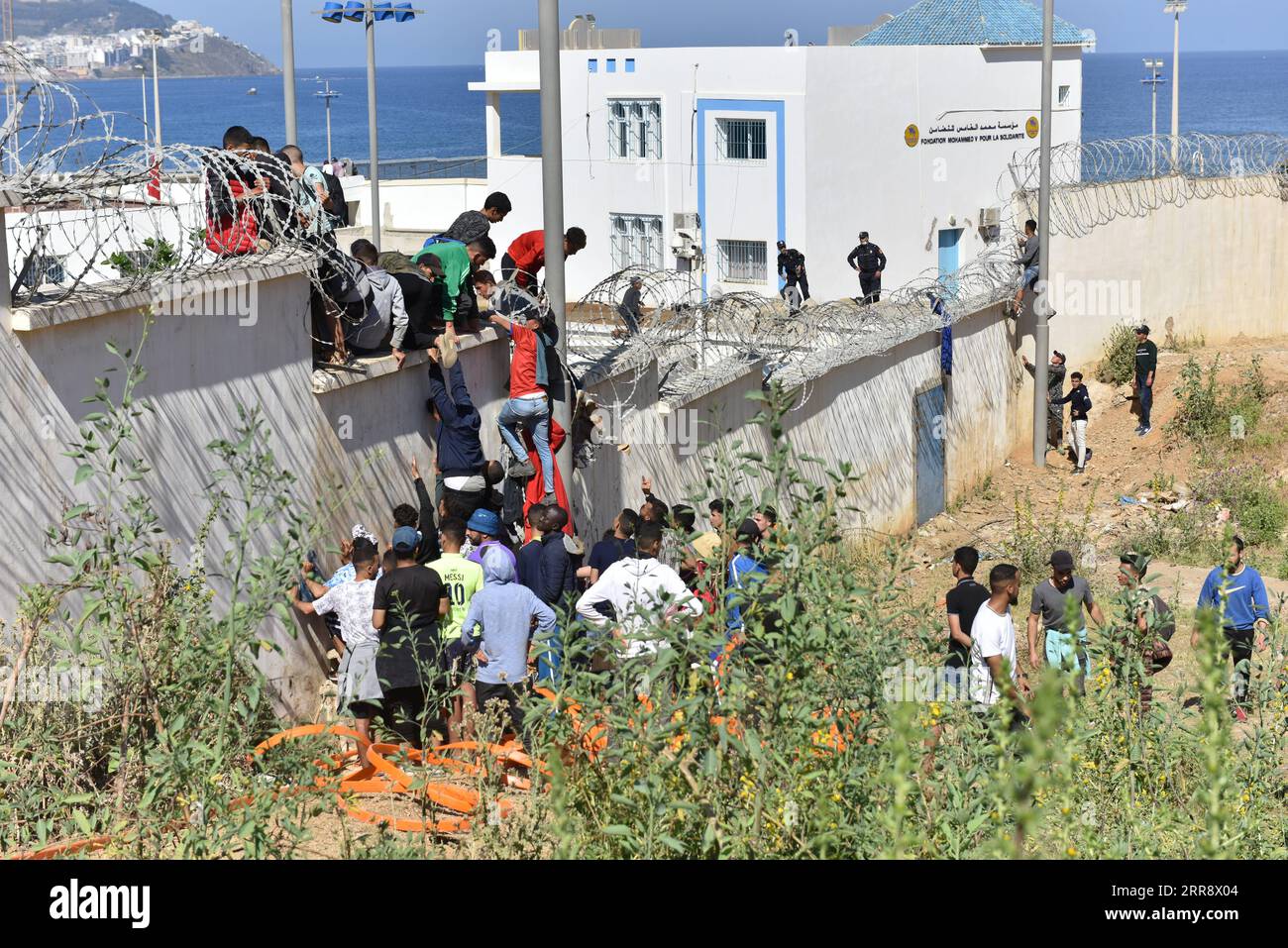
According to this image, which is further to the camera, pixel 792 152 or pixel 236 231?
pixel 792 152

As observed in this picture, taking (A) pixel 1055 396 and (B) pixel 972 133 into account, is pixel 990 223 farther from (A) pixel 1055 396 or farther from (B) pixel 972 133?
(A) pixel 1055 396

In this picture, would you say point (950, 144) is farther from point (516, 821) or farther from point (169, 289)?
point (516, 821)

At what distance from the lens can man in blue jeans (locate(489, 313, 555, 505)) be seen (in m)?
9.70

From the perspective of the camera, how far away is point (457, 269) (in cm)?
950

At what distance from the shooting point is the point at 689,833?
4.62 metres

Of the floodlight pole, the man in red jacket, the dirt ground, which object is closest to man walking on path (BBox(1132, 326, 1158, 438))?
the dirt ground

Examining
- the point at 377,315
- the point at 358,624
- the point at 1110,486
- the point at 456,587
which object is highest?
the point at 377,315

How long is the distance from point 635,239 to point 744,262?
10.2 ft

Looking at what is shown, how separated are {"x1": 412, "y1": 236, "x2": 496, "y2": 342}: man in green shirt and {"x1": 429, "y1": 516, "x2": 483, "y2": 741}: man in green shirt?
6.22ft

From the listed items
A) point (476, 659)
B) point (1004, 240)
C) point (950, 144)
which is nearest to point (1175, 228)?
point (1004, 240)

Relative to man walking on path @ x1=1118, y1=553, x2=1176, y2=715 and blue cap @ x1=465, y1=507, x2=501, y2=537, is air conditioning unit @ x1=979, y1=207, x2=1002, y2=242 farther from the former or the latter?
blue cap @ x1=465, y1=507, x2=501, y2=537

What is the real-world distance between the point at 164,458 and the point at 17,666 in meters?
2.13

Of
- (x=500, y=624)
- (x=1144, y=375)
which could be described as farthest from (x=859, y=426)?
(x=500, y=624)

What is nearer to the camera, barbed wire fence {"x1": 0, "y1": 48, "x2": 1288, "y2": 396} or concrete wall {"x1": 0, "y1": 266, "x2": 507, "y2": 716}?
concrete wall {"x1": 0, "y1": 266, "x2": 507, "y2": 716}
